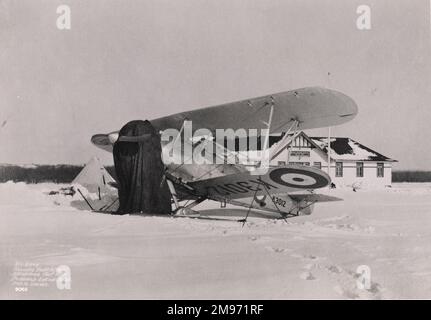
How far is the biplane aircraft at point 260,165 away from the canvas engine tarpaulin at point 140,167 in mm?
413

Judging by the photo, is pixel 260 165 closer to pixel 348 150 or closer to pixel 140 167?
pixel 140 167

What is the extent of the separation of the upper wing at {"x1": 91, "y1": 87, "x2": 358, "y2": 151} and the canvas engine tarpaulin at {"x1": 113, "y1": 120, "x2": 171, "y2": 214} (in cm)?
63

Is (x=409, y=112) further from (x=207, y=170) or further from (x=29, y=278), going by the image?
(x=29, y=278)

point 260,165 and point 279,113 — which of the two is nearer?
point 260,165

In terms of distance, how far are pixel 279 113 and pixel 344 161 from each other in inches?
903

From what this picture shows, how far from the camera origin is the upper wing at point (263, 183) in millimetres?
7172

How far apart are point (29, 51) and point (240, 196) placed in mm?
5086

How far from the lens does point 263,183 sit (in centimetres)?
809

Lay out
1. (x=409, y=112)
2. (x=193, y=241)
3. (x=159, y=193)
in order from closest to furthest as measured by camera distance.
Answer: (x=193, y=241) < (x=409, y=112) < (x=159, y=193)

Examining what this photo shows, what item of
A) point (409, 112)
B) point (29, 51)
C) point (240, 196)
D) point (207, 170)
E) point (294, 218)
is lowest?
point (294, 218)

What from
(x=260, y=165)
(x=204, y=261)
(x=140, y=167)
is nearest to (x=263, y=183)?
(x=260, y=165)

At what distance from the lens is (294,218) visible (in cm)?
932
